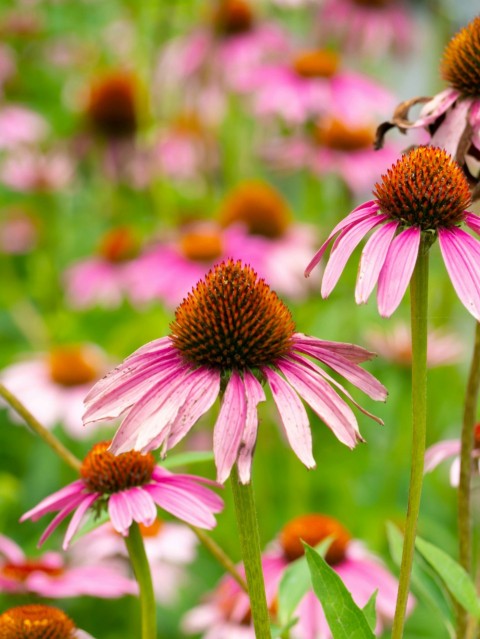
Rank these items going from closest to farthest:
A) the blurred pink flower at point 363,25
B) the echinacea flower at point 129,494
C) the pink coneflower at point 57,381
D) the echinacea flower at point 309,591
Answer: the echinacea flower at point 129,494
the echinacea flower at point 309,591
the pink coneflower at point 57,381
the blurred pink flower at point 363,25

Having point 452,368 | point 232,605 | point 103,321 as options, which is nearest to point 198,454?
point 232,605

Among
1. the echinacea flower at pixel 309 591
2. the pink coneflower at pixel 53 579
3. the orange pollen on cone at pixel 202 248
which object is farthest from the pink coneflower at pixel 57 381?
the pink coneflower at pixel 53 579

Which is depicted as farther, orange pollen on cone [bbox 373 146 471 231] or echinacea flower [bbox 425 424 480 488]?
echinacea flower [bbox 425 424 480 488]

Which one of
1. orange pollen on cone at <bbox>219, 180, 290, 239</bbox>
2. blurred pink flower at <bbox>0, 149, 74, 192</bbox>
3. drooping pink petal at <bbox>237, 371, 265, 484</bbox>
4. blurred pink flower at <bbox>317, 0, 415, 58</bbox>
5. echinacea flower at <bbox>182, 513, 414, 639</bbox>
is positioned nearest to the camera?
drooping pink petal at <bbox>237, 371, 265, 484</bbox>

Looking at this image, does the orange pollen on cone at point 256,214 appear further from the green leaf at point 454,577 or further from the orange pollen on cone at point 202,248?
the green leaf at point 454,577

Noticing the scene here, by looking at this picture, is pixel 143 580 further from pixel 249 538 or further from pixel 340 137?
pixel 340 137

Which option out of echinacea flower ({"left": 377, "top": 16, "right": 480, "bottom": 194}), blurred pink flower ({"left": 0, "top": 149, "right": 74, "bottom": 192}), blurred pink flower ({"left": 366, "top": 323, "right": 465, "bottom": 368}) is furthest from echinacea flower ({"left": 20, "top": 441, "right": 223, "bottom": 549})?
blurred pink flower ({"left": 0, "top": 149, "right": 74, "bottom": 192})

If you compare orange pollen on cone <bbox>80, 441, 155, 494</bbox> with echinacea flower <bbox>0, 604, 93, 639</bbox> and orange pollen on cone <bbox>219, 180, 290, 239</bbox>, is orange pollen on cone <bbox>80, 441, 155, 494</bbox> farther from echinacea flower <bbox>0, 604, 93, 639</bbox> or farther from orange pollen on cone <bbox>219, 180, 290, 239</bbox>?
orange pollen on cone <bbox>219, 180, 290, 239</bbox>

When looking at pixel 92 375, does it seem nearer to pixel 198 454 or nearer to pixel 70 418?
pixel 70 418
